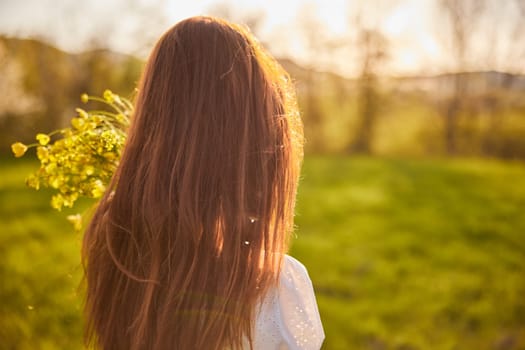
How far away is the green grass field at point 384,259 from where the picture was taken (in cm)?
451

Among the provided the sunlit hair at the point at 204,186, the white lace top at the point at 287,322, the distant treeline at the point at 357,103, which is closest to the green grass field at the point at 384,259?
the distant treeline at the point at 357,103

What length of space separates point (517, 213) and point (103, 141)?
24.5 ft

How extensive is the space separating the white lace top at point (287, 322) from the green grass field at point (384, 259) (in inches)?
79.8

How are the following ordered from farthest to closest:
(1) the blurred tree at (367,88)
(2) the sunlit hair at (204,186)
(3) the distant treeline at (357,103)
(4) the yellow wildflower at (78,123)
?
1. (1) the blurred tree at (367,88)
2. (3) the distant treeline at (357,103)
3. (4) the yellow wildflower at (78,123)
4. (2) the sunlit hair at (204,186)

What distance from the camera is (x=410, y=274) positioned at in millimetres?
5688

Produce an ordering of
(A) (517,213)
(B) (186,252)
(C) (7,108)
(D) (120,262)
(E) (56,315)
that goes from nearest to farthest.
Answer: (B) (186,252), (D) (120,262), (E) (56,315), (A) (517,213), (C) (7,108)

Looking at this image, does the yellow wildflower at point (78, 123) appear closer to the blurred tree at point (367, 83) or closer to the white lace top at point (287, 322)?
the white lace top at point (287, 322)

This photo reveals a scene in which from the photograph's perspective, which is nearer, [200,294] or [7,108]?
[200,294]

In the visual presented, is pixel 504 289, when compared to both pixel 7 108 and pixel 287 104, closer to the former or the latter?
pixel 287 104

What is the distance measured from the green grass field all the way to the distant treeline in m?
1.63

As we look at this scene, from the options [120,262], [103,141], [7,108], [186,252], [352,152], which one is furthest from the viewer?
[352,152]

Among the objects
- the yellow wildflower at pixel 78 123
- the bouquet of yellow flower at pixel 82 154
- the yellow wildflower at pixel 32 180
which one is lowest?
the yellow wildflower at pixel 32 180

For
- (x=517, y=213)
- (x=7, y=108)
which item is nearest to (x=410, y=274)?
(x=517, y=213)


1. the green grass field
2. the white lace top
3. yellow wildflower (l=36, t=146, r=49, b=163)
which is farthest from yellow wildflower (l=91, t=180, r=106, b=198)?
the green grass field
